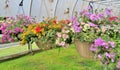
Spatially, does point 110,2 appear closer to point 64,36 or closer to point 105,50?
point 64,36

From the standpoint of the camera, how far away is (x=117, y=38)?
3092 millimetres

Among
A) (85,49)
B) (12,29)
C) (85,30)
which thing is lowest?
(85,49)

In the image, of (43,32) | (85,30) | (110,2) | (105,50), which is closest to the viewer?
(105,50)

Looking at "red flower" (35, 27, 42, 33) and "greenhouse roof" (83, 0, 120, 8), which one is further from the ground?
"greenhouse roof" (83, 0, 120, 8)

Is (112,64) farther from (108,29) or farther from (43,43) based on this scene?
(43,43)

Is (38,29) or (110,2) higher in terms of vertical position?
(110,2)

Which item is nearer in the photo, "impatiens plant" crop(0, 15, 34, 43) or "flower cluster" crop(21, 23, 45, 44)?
"flower cluster" crop(21, 23, 45, 44)

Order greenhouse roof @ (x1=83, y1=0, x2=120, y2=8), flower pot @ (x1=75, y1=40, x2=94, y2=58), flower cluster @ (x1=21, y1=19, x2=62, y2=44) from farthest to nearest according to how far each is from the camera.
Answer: greenhouse roof @ (x1=83, y1=0, x2=120, y2=8), flower cluster @ (x1=21, y1=19, x2=62, y2=44), flower pot @ (x1=75, y1=40, x2=94, y2=58)

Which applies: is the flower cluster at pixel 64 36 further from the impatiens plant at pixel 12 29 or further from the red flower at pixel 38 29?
the impatiens plant at pixel 12 29

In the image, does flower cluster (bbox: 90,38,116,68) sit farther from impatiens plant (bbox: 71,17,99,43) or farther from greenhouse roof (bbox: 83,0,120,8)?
greenhouse roof (bbox: 83,0,120,8)

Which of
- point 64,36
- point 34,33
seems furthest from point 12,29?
point 64,36

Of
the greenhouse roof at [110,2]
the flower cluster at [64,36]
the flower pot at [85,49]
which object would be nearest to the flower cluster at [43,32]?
the flower cluster at [64,36]

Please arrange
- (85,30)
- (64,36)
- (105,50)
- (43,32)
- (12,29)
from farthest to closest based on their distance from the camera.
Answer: (12,29), (43,32), (64,36), (85,30), (105,50)

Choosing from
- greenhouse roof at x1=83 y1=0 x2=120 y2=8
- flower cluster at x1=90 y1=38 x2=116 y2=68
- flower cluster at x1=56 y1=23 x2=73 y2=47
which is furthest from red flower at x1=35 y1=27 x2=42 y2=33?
greenhouse roof at x1=83 y1=0 x2=120 y2=8
